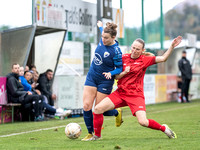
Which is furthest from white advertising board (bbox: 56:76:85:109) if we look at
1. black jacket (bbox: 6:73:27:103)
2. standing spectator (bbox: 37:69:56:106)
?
black jacket (bbox: 6:73:27:103)

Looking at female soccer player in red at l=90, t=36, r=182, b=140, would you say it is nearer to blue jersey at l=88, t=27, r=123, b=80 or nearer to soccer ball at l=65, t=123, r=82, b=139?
blue jersey at l=88, t=27, r=123, b=80

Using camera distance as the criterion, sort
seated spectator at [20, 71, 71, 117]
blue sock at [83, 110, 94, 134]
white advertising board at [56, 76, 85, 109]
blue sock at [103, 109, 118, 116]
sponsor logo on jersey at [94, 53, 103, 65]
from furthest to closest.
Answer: white advertising board at [56, 76, 85, 109], seated spectator at [20, 71, 71, 117], blue sock at [103, 109, 118, 116], blue sock at [83, 110, 94, 134], sponsor logo on jersey at [94, 53, 103, 65]

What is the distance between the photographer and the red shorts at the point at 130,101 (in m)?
6.44

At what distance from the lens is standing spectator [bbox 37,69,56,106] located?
40.2 ft

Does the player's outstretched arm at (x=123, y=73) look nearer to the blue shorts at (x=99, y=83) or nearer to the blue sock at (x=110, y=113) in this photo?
the blue shorts at (x=99, y=83)

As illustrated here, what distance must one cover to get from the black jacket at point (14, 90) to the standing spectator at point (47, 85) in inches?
48.6

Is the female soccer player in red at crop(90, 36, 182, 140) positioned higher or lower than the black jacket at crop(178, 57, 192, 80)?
lower

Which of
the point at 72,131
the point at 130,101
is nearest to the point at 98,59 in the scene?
the point at 130,101

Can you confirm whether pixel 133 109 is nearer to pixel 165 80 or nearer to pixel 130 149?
pixel 130 149

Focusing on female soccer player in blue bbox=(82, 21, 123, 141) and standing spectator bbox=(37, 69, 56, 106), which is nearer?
female soccer player in blue bbox=(82, 21, 123, 141)

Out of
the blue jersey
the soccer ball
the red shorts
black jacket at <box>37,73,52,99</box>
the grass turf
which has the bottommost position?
the grass turf

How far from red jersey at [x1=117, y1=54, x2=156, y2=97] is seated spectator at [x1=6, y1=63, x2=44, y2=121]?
4758 mm

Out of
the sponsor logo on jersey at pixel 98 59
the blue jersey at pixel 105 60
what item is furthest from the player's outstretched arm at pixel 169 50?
the sponsor logo on jersey at pixel 98 59

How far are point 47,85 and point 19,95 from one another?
1661 millimetres
